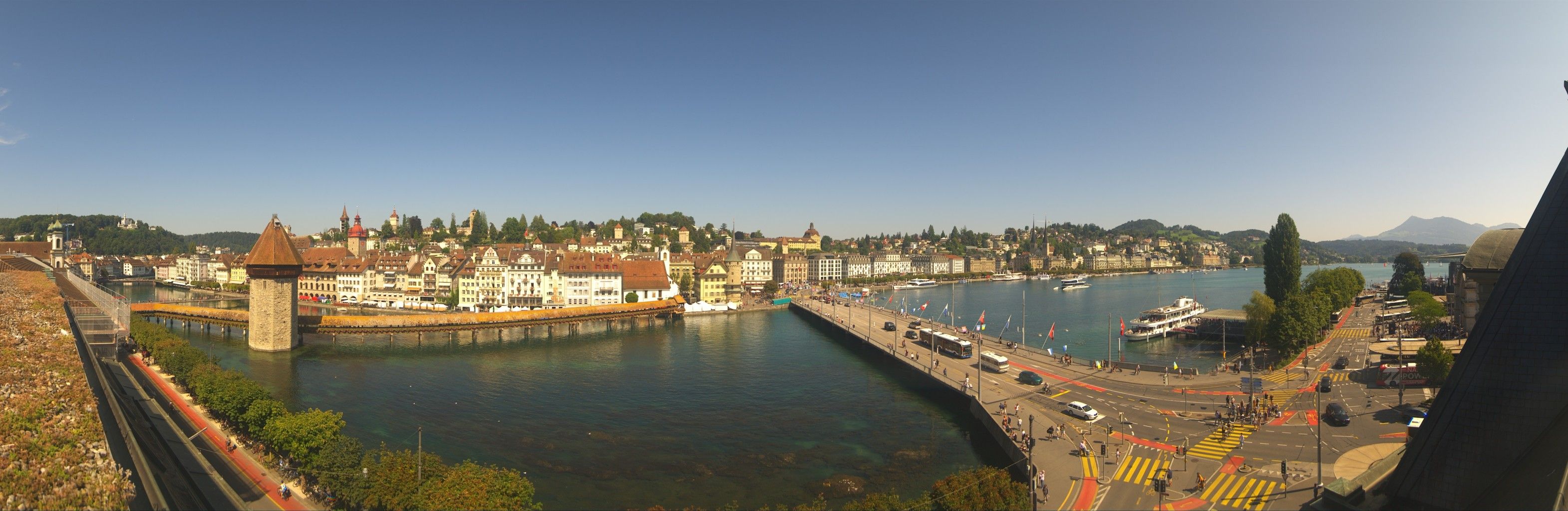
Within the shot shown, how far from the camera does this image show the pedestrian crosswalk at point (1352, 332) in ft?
125

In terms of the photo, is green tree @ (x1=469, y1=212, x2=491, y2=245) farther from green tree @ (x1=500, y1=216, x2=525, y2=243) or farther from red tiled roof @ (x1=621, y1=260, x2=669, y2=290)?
red tiled roof @ (x1=621, y1=260, x2=669, y2=290)

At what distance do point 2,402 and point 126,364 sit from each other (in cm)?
2690

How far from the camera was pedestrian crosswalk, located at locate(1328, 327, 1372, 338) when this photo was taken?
1495 inches

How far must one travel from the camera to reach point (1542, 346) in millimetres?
10562

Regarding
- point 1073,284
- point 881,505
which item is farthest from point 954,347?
point 1073,284

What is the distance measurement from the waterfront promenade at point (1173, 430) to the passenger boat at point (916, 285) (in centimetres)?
7265

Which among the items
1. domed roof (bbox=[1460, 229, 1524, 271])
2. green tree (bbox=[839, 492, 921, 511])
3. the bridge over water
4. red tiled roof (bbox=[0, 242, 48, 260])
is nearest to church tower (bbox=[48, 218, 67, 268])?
red tiled roof (bbox=[0, 242, 48, 260])

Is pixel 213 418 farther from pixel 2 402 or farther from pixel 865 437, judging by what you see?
pixel 865 437

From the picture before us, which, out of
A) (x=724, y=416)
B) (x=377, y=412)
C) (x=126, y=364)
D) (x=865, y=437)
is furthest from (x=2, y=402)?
(x=126, y=364)

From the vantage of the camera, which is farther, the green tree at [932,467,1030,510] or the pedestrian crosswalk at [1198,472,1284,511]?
the pedestrian crosswalk at [1198,472,1284,511]

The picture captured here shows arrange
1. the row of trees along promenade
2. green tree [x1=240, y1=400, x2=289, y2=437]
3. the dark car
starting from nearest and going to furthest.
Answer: the row of trees along promenade, green tree [x1=240, y1=400, x2=289, y2=437], the dark car

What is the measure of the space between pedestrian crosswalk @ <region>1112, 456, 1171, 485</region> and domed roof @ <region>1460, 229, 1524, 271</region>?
21.2m

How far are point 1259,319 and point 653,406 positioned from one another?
34.1 meters

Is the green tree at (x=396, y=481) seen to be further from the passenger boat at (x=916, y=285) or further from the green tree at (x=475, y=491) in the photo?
the passenger boat at (x=916, y=285)
